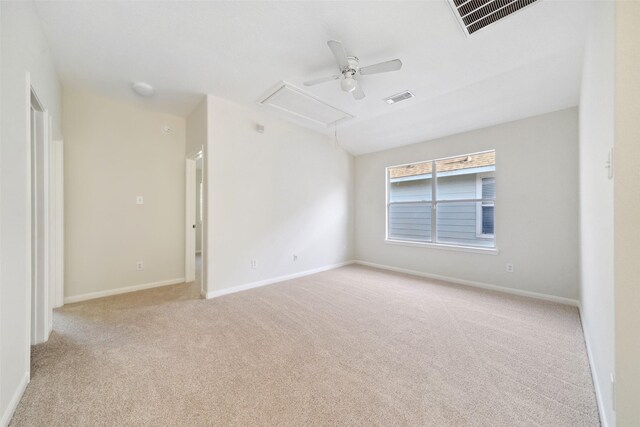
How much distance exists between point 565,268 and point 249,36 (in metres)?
4.44

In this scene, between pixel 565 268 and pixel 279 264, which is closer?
pixel 565 268

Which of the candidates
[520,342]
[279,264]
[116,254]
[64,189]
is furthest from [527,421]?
[64,189]

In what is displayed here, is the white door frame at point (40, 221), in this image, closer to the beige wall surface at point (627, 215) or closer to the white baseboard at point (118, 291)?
the white baseboard at point (118, 291)

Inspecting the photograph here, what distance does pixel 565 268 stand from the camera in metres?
2.98

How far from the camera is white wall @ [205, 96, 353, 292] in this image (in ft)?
10.8

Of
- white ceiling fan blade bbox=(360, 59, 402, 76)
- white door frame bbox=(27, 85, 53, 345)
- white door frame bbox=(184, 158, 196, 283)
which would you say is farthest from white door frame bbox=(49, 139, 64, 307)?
white ceiling fan blade bbox=(360, 59, 402, 76)

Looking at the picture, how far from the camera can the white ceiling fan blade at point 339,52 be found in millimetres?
1941

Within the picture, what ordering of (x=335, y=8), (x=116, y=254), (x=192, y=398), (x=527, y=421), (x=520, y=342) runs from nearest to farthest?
1. (x=527, y=421)
2. (x=192, y=398)
3. (x=335, y=8)
4. (x=520, y=342)
5. (x=116, y=254)

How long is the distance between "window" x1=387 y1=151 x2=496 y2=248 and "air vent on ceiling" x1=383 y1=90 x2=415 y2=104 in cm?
148

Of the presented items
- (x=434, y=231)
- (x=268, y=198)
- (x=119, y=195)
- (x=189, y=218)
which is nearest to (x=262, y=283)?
(x=268, y=198)

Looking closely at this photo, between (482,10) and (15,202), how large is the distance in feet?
11.2

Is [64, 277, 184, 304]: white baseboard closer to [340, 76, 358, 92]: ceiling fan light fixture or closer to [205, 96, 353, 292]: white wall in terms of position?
[205, 96, 353, 292]: white wall

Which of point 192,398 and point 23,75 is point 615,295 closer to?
point 192,398

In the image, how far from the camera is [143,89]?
292 cm
